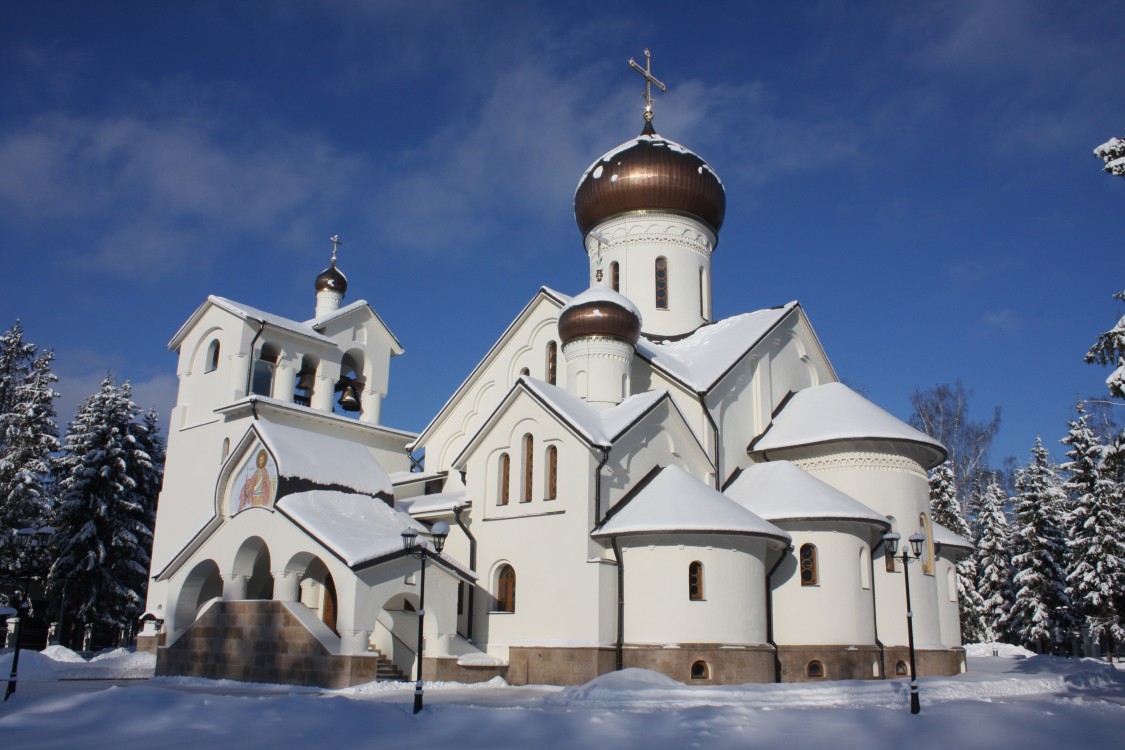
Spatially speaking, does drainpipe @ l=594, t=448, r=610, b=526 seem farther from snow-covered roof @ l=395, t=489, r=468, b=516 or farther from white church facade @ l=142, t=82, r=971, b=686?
snow-covered roof @ l=395, t=489, r=468, b=516

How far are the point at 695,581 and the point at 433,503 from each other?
6161mm

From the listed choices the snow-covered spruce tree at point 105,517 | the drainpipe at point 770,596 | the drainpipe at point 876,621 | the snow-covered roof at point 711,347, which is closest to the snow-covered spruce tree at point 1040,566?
the snow-covered roof at point 711,347

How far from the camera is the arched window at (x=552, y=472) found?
17109mm

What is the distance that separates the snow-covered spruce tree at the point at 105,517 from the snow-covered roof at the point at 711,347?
54.8ft

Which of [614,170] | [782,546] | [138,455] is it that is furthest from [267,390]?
[782,546]

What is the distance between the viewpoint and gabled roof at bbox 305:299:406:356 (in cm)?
2347

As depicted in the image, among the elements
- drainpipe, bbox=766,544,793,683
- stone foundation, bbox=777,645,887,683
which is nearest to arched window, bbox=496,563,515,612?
drainpipe, bbox=766,544,793,683

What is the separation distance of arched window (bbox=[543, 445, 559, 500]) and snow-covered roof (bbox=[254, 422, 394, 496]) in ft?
14.7

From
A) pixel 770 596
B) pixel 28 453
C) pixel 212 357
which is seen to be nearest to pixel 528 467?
pixel 770 596

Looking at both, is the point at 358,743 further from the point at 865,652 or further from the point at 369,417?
the point at 369,417

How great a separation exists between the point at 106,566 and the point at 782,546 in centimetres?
2042

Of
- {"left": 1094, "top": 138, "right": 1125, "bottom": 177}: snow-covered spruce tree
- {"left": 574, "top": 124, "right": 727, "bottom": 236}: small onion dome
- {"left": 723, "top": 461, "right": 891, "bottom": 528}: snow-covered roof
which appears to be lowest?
{"left": 723, "top": 461, "right": 891, "bottom": 528}: snow-covered roof

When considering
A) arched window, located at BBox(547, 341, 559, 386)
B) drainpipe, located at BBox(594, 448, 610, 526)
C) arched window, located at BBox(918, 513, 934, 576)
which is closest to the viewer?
drainpipe, located at BBox(594, 448, 610, 526)

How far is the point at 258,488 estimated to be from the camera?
711 inches
